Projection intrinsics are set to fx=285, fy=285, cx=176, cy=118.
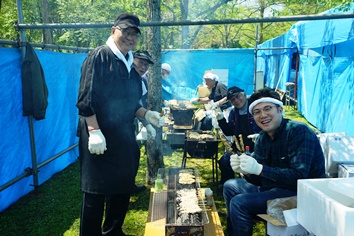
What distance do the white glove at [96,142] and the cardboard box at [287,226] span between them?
63.7 inches

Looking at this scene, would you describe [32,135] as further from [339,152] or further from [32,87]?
[339,152]

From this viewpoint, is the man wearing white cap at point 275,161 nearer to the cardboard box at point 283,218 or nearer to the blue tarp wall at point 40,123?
the cardboard box at point 283,218

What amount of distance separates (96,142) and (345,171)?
112 inches

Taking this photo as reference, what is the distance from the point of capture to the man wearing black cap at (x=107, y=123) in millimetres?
2674

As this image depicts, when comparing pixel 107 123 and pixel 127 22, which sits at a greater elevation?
pixel 127 22

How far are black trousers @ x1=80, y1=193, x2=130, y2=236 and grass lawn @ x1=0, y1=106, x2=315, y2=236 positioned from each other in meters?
0.52

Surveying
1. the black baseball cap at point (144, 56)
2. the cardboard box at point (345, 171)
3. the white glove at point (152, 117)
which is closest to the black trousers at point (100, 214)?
the white glove at point (152, 117)

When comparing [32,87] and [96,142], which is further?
[32,87]

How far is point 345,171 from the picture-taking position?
3.34 metres

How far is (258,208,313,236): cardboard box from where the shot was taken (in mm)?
2422

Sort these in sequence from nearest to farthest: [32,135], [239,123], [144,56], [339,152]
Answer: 1. [339,152]
2. [144,56]
3. [32,135]
4. [239,123]

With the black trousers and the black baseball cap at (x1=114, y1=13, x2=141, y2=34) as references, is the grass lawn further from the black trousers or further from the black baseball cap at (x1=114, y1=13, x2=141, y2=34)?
the black baseball cap at (x1=114, y1=13, x2=141, y2=34)

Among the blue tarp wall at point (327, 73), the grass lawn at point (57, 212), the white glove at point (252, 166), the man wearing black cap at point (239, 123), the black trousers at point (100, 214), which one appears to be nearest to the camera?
the white glove at point (252, 166)

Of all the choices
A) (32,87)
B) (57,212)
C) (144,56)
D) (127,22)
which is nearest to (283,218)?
(127,22)
